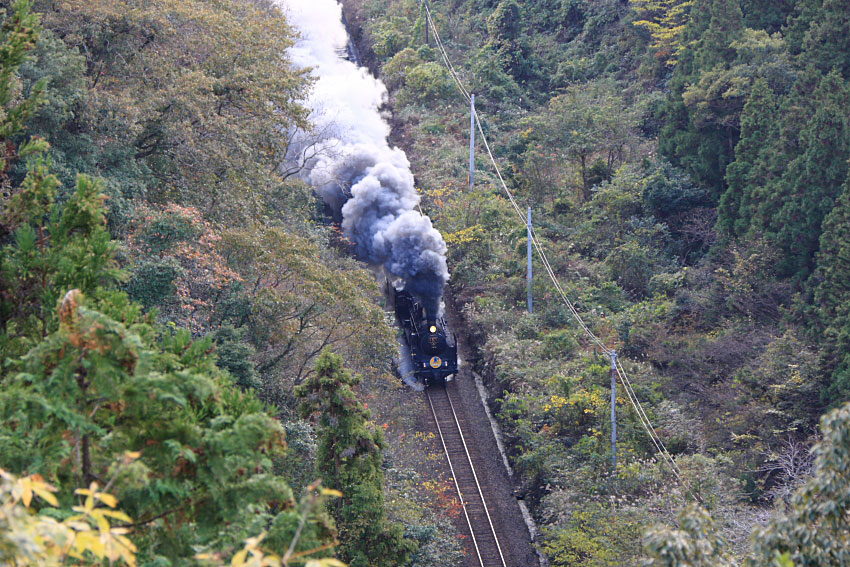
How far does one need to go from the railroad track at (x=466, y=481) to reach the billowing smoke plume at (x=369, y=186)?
2706mm

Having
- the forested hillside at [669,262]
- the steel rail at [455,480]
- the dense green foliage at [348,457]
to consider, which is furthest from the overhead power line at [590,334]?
the dense green foliage at [348,457]

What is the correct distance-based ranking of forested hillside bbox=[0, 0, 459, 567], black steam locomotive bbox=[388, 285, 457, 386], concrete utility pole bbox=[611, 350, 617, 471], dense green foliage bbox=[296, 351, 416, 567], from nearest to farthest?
forested hillside bbox=[0, 0, 459, 567], dense green foliage bbox=[296, 351, 416, 567], concrete utility pole bbox=[611, 350, 617, 471], black steam locomotive bbox=[388, 285, 457, 386]

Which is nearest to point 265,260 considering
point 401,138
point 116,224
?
point 116,224

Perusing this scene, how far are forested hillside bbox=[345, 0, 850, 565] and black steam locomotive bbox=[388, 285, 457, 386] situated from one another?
5.26ft

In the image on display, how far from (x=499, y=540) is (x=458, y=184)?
58.5 feet

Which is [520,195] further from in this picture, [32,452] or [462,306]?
[32,452]

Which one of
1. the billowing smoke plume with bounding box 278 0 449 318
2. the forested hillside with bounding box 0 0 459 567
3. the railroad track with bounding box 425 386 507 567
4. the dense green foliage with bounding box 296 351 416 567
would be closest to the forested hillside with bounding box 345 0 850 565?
the railroad track with bounding box 425 386 507 567

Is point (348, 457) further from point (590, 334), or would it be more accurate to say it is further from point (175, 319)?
point (590, 334)

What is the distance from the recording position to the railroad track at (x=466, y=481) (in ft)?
63.5

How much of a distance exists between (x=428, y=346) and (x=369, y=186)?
6060 millimetres

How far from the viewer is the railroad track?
1934 centimetres

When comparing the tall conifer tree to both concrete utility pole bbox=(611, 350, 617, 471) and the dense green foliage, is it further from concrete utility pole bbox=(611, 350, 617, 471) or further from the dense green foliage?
the dense green foliage

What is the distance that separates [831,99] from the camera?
2297 centimetres

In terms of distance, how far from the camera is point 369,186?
88.0 feet
